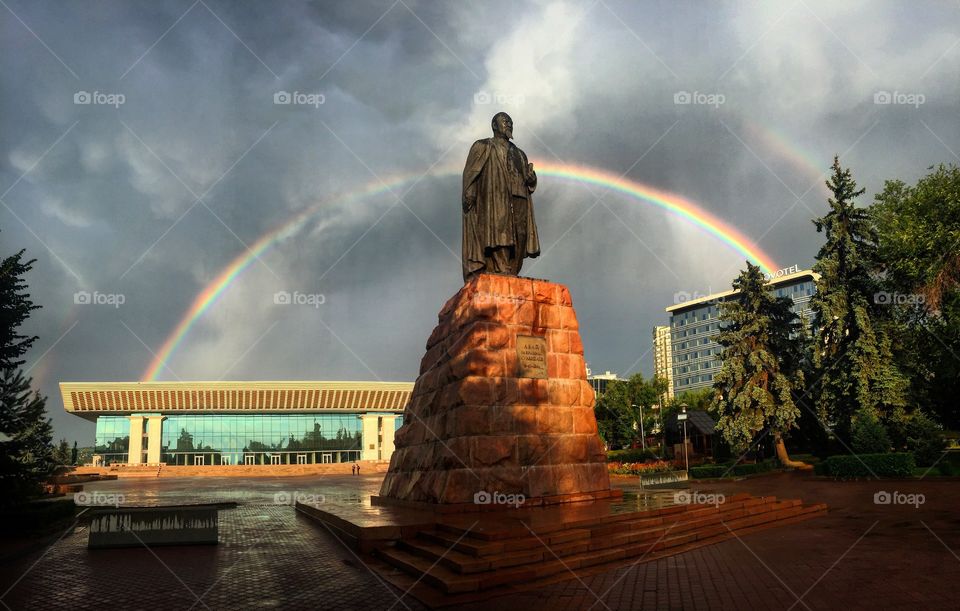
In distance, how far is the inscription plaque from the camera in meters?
11.5

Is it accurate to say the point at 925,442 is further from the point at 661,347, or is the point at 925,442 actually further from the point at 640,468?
the point at 661,347

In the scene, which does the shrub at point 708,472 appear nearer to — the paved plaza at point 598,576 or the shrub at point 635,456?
the shrub at point 635,456

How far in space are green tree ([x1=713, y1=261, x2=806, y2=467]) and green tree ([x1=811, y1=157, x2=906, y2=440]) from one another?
2110 millimetres

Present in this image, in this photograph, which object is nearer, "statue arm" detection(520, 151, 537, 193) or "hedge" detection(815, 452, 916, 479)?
"statue arm" detection(520, 151, 537, 193)

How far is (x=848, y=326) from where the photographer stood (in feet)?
100

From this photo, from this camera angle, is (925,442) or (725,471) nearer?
(925,442)

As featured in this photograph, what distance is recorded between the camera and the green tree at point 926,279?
73.2ft

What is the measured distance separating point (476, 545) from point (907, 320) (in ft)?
88.1

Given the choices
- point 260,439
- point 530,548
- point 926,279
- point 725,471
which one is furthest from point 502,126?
point 260,439

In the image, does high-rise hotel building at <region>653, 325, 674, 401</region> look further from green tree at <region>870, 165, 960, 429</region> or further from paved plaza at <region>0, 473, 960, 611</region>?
paved plaza at <region>0, 473, 960, 611</region>

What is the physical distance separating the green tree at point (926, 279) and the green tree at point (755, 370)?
237 inches

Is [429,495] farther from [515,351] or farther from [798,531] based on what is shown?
[798,531]

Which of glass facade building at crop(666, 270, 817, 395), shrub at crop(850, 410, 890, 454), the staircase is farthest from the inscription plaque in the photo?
glass facade building at crop(666, 270, 817, 395)

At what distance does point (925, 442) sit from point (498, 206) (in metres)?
21.8
